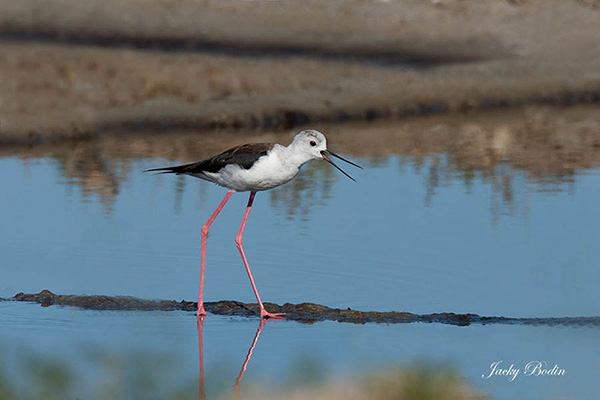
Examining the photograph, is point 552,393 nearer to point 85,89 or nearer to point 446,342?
point 446,342

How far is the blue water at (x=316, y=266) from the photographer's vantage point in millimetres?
5852

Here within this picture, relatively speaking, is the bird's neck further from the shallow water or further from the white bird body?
the shallow water

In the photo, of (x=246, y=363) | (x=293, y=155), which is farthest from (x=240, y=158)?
(x=246, y=363)

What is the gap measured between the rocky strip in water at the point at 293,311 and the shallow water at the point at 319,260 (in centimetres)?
12

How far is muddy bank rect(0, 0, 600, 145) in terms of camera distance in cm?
1245

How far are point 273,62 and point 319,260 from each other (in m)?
6.91

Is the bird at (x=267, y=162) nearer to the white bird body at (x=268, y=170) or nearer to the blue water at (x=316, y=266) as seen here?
the white bird body at (x=268, y=170)

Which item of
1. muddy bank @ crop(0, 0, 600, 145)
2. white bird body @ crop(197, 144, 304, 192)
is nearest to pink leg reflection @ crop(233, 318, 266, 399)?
white bird body @ crop(197, 144, 304, 192)

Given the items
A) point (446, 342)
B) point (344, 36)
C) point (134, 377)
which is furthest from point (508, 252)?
point (344, 36)

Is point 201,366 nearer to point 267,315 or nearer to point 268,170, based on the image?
point 267,315

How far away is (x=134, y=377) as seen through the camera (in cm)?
538

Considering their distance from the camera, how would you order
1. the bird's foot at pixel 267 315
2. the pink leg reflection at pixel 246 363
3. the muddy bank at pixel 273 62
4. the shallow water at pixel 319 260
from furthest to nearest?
the muddy bank at pixel 273 62 < the bird's foot at pixel 267 315 < the shallow water at pixel 319 260 < the pink leg reflection at pixel 246 363

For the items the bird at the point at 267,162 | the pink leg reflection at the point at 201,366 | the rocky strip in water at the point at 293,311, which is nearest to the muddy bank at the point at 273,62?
the rocky strip in water at the point at 293,311

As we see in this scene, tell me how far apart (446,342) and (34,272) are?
2.63 m
